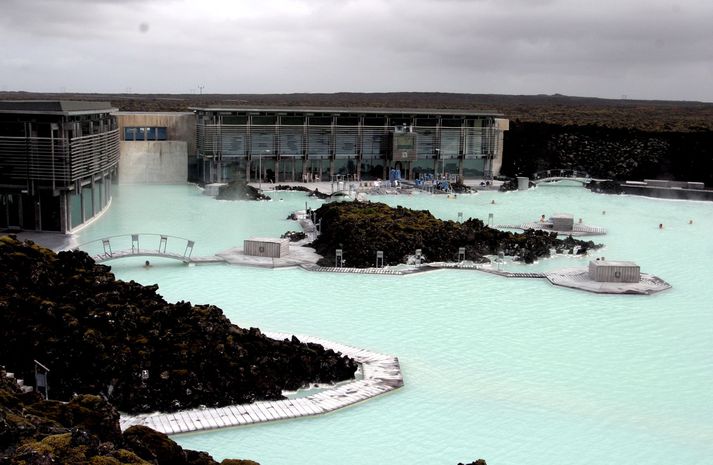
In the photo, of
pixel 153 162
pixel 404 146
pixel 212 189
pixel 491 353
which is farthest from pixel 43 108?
pixel 404 146

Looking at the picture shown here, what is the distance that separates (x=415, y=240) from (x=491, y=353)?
42.1 feet

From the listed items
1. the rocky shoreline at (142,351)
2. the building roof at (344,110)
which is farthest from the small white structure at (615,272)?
the building roof at (344,110)

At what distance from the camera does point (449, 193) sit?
60094 millimetres

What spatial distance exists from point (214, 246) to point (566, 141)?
45.9m

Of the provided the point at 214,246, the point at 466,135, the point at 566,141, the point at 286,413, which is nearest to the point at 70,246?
the point at 214,246

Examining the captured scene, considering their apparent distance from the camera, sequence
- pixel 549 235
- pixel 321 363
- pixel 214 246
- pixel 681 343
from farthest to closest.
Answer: pixel 549 235
pixel 214 246
pixel 681 343
pixel 321 363

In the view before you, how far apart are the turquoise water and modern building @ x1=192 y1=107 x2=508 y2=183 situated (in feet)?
59.6

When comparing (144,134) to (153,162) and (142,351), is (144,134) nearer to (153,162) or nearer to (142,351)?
(153,162)

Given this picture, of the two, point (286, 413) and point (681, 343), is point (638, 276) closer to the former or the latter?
point (681, 343)

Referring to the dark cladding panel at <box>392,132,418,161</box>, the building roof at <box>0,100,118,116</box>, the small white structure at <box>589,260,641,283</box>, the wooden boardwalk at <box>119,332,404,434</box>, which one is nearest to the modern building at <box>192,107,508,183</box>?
the dark cladding panel at <box>392,132,418,161</box>

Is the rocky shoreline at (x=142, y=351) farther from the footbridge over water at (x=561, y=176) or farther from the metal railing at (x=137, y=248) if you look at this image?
the footbridge over water at (x=561, y=176)

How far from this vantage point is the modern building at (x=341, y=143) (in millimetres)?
60406

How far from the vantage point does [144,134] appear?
6228cm

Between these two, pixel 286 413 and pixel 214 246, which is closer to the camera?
pixel 286 413
